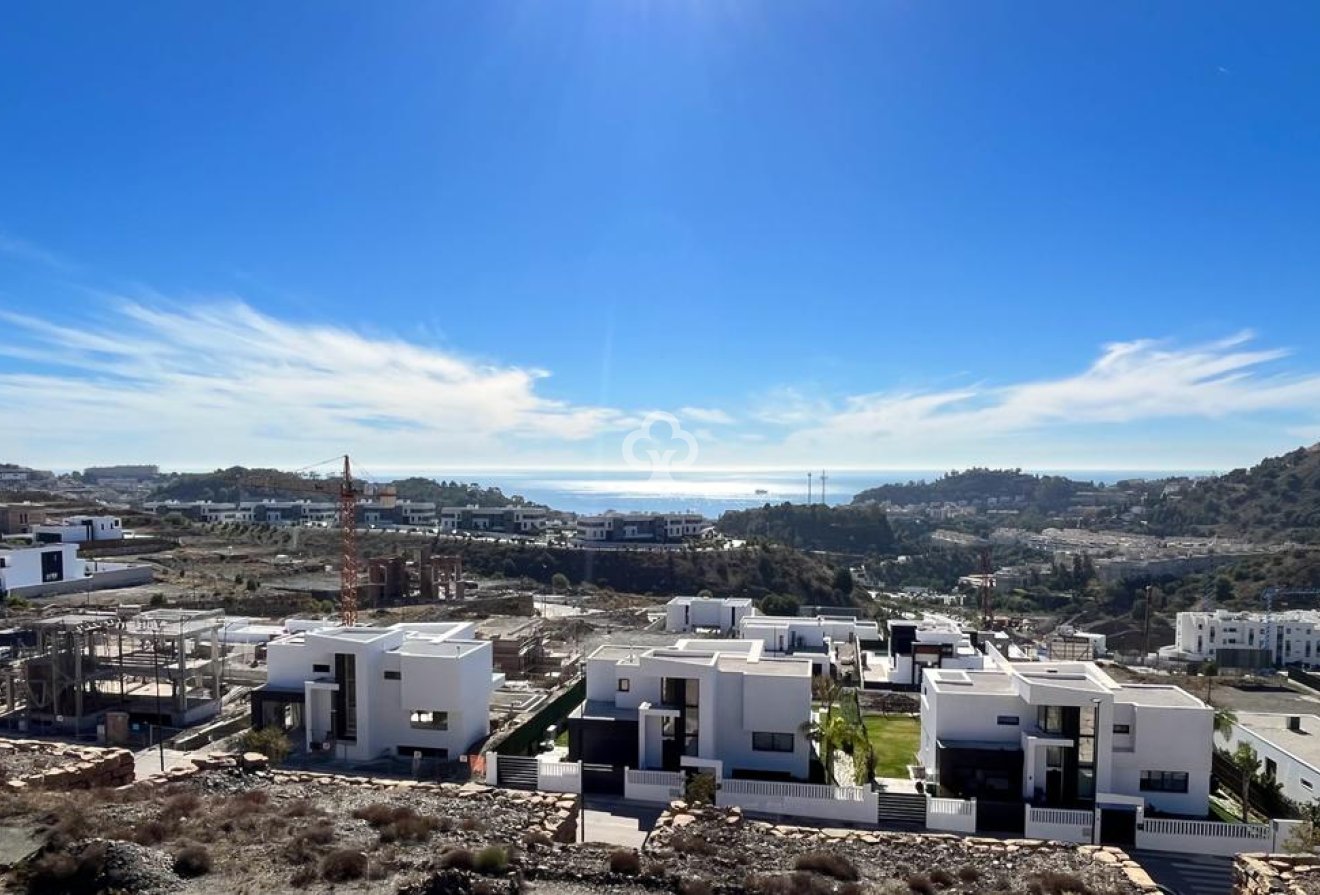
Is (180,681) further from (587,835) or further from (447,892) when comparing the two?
(447,892)

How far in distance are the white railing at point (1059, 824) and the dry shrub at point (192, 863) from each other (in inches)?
634

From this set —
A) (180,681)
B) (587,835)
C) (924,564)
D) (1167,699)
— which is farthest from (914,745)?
(924,564)

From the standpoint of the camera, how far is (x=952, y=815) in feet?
57.9

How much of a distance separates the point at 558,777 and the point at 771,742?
551 cm

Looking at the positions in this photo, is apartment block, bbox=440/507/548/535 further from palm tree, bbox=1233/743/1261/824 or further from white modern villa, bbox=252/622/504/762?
palm tree, bbox=1233/743/1261/824

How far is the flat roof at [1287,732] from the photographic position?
84.6 ft

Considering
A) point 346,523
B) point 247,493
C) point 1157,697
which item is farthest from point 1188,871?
point 247,493

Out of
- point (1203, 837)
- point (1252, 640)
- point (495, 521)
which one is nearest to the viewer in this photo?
point (1203, 837)

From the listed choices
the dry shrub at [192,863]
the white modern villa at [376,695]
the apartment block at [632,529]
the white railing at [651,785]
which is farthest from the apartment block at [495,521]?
the dry shrub at [192,863]

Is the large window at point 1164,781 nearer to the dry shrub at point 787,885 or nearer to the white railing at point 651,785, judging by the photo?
the white railing at point 651,785

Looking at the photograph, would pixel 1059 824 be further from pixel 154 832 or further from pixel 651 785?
pixel 154 832

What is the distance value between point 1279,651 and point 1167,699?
154 feet

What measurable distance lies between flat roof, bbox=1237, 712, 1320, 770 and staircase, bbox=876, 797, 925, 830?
47.6 feet

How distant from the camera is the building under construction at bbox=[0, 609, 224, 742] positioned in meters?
25.0
